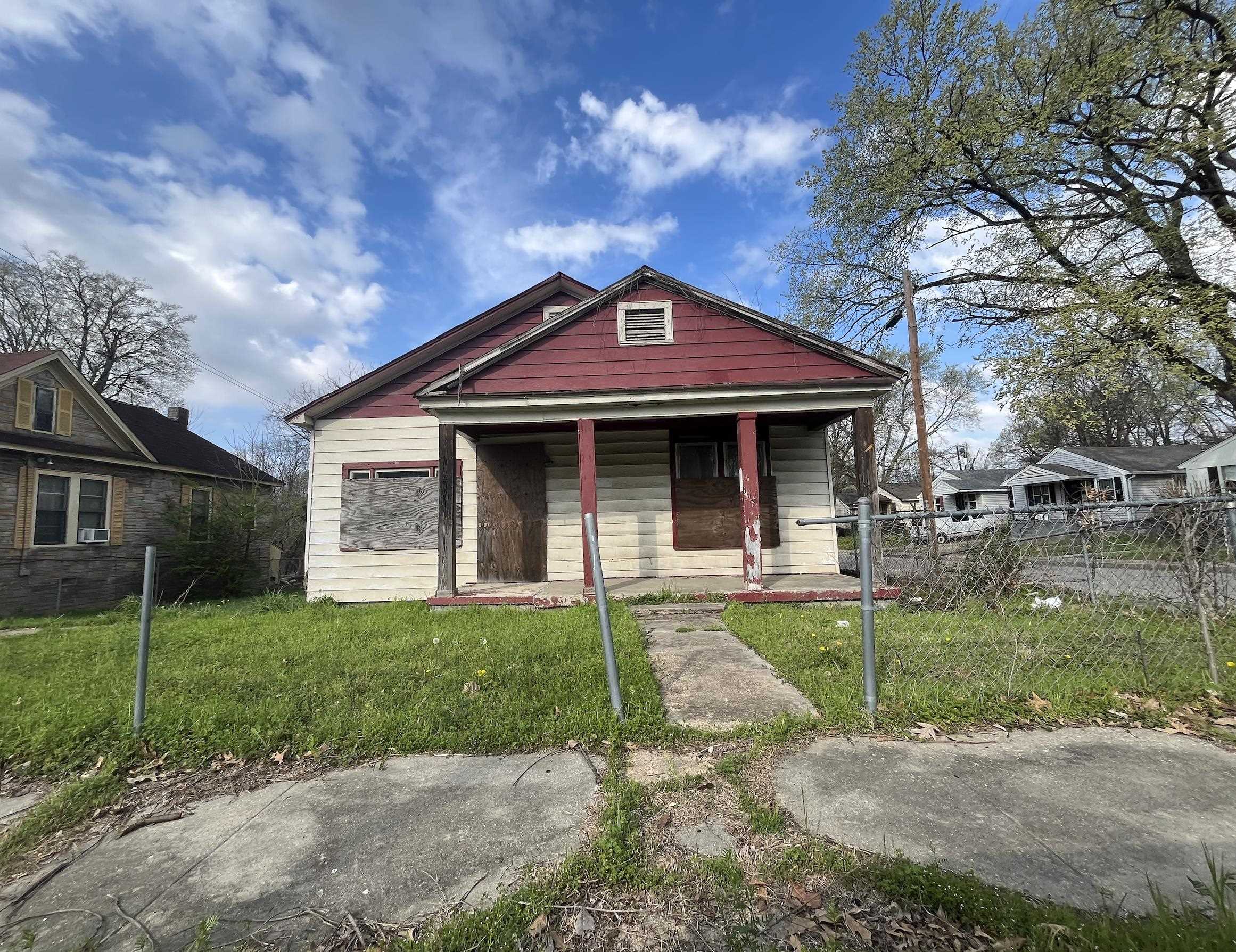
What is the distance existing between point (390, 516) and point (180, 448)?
45.4 ft

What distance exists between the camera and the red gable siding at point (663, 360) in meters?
7.21

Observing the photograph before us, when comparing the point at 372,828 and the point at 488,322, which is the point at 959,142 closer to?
the point at 488,322

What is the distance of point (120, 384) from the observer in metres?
22.9

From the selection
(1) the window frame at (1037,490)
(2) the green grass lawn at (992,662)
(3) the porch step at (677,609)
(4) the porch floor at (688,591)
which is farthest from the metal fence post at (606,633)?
(1) the window frame at (1037,490)

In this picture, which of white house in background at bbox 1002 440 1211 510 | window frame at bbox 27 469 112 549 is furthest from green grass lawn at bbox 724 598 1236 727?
white house in background at bbox 1002 440 1211 510

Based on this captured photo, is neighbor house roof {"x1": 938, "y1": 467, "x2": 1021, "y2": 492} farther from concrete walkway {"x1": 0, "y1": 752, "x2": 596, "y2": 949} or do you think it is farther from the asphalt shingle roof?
concrete walkway {"x1": 0, "y1": 752, "x2": 596, "y2": 949}

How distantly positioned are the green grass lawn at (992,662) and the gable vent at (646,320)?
4.39 m

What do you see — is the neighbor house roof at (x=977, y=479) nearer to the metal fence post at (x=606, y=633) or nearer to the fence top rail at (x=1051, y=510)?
the fence top rail at (x=1051, y=510)

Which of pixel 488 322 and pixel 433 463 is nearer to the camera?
pixel 433 463

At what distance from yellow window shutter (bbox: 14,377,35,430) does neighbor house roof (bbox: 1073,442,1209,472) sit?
4344cm

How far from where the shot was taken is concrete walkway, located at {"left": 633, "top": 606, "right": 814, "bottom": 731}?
322 centimetres

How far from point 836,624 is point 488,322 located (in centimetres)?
791

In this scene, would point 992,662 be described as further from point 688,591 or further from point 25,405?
point 25,405

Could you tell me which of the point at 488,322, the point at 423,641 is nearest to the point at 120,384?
the point at 488,322
